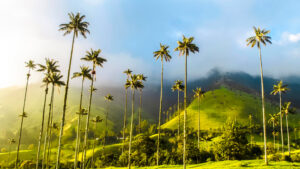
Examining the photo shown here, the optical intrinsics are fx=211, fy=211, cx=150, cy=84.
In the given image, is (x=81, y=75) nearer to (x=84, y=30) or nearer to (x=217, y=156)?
(x=84, y=30)

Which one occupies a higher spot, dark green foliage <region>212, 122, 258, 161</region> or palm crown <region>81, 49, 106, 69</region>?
palm crown <region>81, 49, 106, 69</region>

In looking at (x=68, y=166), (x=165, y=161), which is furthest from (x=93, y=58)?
(x=68, y=166)

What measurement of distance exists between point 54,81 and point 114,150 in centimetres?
10025

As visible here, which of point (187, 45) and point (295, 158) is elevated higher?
point (187, 45)

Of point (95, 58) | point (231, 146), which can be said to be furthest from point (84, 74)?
point (231, 146)

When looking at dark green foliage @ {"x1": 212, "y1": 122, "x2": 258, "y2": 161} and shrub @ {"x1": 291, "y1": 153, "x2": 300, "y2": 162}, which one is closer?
shrub @ {"x1": 291, "y1": 153, "x2": 300, "y2": 162}

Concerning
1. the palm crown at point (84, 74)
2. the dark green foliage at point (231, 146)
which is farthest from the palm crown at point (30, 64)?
the dark green foliage at point (231, 146)

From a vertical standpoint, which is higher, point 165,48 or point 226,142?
point 165,48

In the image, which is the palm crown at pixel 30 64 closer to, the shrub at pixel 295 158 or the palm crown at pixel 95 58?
the palm crown at pixel 95 58

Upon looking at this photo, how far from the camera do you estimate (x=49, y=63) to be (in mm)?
55344

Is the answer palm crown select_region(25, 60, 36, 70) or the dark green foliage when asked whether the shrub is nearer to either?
the dark green foliage

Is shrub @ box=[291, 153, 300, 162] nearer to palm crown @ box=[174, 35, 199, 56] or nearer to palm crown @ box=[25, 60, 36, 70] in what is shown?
palm crown @ box=[174, 35, 199, 56]

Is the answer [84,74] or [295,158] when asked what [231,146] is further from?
[84,74]

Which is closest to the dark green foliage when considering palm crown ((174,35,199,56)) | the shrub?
the shrub
